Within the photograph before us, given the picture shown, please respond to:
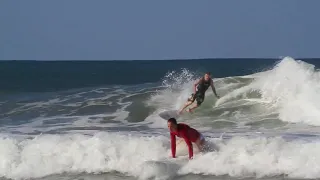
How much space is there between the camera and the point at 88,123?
1464 centimetres

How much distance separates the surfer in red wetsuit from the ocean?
204mm

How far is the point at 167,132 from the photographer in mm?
12602

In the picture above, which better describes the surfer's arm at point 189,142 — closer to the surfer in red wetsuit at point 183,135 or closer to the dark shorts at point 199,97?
the surfer in red wetsuit at point 183,135

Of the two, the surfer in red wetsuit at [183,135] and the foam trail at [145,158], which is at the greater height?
the surfer in red wetsuit at [183,135]

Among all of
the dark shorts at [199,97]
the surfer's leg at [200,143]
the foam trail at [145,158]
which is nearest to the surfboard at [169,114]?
the dark shorts at [199,97]

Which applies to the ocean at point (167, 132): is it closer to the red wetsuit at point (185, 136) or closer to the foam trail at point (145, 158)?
the foam trail at point (145, 158)

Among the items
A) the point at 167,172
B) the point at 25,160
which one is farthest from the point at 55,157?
the point at 167,172

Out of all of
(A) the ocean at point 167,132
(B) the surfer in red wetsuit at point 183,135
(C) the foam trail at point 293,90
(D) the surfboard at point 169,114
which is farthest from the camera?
(D) the surfboard at point 169,114

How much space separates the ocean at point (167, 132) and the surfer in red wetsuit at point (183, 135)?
8.0 inches

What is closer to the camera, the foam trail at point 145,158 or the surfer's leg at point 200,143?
the foam trail at point 145,158

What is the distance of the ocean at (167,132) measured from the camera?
878cm

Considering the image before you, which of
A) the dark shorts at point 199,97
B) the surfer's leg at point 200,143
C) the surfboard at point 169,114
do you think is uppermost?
the dark shorts at point 199,97

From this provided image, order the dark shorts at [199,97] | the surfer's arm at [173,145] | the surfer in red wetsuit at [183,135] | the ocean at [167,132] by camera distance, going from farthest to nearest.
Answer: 1. the dark shorts at [199,97]
2. the surfer's arm at [173,145]
3. the surfer in red wetsuit at [183,135]
4. the ocean at [167,132]

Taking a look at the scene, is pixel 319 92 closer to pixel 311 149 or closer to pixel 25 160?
pixel 311 149
